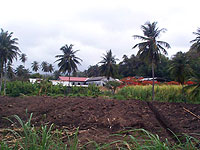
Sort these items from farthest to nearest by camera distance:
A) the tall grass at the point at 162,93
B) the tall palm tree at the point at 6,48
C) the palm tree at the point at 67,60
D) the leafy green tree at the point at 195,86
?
the palm tree at the point at 67,60, the tall palm tree at the point at 6,48, the tall grass at the point at 162,93, the leafy green tree at the point at 195,86

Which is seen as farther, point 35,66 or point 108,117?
point 35,66

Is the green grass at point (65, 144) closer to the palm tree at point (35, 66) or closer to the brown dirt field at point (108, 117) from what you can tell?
the brown dirt field at point (108, 117)

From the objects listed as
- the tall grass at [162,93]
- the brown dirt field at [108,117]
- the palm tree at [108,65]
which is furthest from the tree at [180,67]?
the palm tree at [108,65]

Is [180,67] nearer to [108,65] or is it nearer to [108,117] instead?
[108,117]

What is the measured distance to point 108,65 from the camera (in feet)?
117

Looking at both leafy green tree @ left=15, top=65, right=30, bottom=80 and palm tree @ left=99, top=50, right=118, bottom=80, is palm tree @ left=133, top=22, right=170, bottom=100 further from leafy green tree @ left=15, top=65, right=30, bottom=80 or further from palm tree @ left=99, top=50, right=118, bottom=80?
leafy green tree @ left=15, top=65, right=30, bottom=80

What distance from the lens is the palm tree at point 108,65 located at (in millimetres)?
35438

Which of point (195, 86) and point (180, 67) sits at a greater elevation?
point (180, 67)

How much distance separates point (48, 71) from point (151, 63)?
61810 millimetres

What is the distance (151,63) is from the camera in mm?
16625

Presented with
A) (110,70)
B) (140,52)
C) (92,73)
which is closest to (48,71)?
(92,73)

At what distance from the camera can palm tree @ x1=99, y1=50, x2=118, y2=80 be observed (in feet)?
116

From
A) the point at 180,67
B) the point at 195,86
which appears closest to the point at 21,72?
the point at 180,67

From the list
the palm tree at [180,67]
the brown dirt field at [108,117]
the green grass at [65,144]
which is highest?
the palm tree at [180,67]
